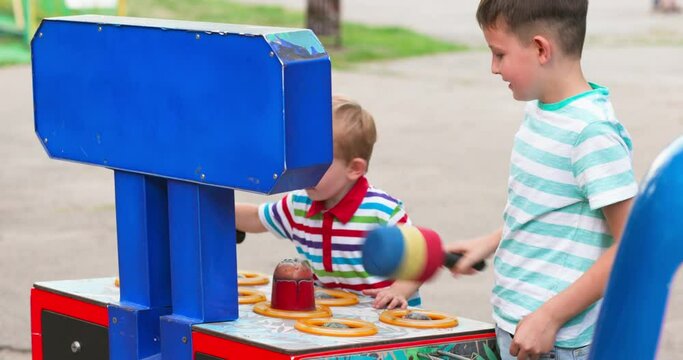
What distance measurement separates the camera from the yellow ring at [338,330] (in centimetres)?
263

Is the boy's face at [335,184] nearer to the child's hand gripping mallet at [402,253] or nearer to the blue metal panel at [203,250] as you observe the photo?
the blue metal panel at [203,250]

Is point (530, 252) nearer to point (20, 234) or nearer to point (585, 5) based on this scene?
point (585, 5)

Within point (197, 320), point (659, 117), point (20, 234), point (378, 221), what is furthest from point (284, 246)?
point (659, 117)

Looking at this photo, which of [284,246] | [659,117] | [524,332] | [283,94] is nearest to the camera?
[283,94]

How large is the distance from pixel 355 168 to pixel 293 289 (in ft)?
1.65

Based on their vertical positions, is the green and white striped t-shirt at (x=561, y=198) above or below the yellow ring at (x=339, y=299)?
above

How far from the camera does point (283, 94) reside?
2.41 metres

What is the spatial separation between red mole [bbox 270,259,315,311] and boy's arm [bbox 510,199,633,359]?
479 mm

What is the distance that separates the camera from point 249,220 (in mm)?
3492

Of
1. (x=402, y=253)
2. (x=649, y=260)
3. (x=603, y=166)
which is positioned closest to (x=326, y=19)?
(x=603, y=166)

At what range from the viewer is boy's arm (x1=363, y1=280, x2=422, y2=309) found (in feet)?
9.73

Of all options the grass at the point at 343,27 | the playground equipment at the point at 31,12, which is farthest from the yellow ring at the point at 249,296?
the playground equipment at the point at 31,12

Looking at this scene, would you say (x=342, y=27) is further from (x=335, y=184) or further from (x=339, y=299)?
(x=339, y=299)

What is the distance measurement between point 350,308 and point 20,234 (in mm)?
3585
